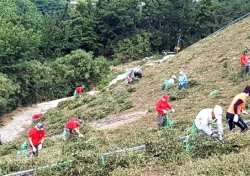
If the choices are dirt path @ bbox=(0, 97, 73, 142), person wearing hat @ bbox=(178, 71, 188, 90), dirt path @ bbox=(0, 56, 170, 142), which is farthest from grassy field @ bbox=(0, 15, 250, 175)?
dirt path @ bbox=(0, 97, 73, 142)

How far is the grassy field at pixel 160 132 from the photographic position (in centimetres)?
1195

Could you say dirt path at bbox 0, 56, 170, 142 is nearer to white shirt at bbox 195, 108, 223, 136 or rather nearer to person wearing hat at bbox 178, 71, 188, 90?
person wearing hat at bbox 178, 71, 188, 90

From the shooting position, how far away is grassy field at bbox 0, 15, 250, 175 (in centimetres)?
1195

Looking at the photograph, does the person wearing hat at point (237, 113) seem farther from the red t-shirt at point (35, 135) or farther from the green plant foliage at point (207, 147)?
the red t-shirt at point (35, 135)

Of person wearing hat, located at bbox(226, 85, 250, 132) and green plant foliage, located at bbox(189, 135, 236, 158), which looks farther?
person wearing hat, located at bbox(226, 85, 250, 132)

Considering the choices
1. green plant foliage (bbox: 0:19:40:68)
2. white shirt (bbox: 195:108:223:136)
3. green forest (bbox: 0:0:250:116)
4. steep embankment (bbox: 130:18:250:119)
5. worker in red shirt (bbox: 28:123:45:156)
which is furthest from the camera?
green forest (bbox: 0:0:250:116)

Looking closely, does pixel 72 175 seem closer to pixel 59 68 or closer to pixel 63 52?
pixel 59 68

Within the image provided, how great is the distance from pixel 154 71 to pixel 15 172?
24044 millimetres

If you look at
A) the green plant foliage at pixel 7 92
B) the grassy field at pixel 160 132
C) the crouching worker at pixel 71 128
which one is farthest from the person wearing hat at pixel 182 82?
the green plant foliage at pixel 7 92

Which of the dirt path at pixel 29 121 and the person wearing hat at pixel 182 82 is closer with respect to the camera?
the dirt path at pixel 29 121

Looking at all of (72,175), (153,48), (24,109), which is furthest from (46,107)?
(153,48)

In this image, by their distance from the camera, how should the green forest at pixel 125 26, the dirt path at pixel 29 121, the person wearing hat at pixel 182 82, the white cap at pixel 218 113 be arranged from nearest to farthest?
1. the white cap at pixel 218 113
2. the dirt path at pixel 29 121
3. the person wearing hat at pixel 182 82
4. the green forest at pixel 125 26

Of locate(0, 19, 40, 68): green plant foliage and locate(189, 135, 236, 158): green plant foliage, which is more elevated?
locate(0, 19, 40, 68): green plant foliage

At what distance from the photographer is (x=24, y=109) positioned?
38875 millimetres
